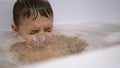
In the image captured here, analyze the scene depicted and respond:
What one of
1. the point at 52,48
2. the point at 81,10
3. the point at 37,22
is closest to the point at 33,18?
the point at 37,22

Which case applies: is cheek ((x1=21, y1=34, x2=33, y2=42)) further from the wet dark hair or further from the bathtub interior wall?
the bathtub interior wall

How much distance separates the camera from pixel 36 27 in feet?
3.60

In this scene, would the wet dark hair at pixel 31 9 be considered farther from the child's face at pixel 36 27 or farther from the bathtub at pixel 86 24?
the bathtub at pixel 86 24

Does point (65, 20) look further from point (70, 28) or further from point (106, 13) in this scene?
point (106, 13)

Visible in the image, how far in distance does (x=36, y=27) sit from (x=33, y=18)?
0.13ft

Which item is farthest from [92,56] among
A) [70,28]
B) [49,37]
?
[70,28]

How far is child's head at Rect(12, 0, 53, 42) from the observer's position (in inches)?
43.2

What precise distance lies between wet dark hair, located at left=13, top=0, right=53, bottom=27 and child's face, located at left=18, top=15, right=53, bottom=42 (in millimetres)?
18

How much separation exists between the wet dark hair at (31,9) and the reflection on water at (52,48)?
0.11 meters

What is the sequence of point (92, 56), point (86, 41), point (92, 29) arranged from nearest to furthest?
point (92, 56) → point (86, 41) → point (92, 29)

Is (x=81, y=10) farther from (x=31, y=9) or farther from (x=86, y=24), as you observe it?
(x=31, y=9)

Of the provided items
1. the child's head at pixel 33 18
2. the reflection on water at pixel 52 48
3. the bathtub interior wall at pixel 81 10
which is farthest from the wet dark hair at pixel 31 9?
the bathtub interior wall at pixel 81 10

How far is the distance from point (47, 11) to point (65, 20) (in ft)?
1.11

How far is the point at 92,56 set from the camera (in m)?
0.79
